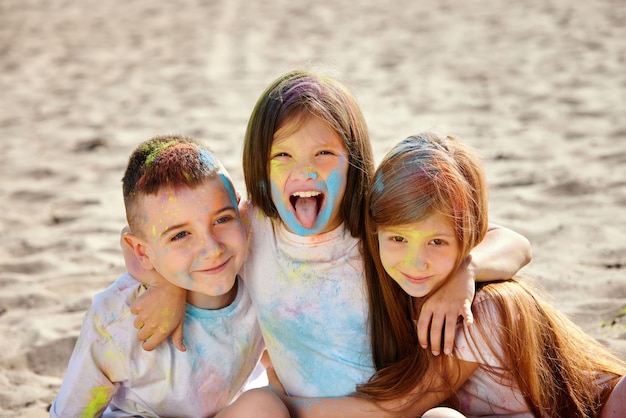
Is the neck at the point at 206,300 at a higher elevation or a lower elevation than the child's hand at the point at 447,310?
lower

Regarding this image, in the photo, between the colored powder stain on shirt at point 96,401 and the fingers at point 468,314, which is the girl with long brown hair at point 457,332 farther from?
the colored powder stain on shirt at point 96,401

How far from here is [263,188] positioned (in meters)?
2.64

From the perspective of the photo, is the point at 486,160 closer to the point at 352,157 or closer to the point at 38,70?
the point at 352,157

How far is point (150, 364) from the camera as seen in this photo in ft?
8.57

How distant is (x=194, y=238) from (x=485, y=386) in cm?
103

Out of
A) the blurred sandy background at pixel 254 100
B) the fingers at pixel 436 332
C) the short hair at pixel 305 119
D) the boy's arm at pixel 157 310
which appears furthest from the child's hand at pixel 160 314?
the fingers at pixel 436 332

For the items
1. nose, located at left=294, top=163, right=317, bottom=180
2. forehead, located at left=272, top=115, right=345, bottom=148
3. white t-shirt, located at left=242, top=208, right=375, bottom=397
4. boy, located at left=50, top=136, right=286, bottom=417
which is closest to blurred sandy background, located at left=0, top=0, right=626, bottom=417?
forehead, located at left=272, top=115, right=345, bottom=148

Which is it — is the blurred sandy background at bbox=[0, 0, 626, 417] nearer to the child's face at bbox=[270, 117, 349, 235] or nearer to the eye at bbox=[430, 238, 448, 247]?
the child's face at bbox=[270, 117, 349, 235]

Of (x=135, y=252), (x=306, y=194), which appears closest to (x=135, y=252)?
(x=135, y=252)

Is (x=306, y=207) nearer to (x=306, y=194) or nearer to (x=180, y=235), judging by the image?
(x=306, y=194)

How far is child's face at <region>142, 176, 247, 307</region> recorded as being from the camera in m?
2.53

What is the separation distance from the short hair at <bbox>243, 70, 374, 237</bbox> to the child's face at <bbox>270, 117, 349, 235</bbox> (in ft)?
0.09

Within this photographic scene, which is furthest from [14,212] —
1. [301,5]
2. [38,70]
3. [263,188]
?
[301,5]

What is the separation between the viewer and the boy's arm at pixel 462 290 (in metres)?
2.39
